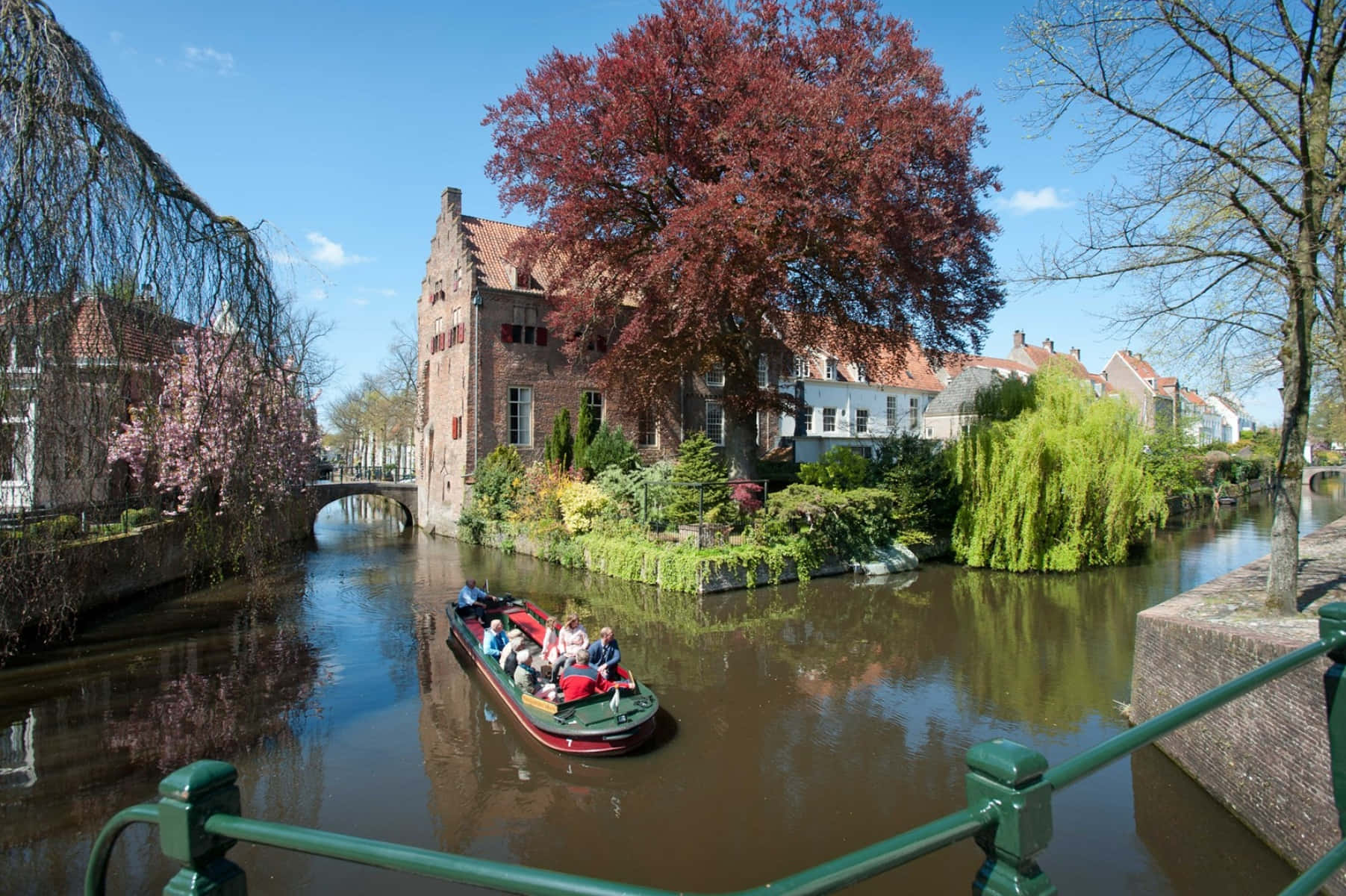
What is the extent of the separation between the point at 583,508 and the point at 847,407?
1846 centimetres

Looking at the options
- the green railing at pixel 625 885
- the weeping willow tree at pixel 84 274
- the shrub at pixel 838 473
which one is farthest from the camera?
the shrub at pixel 838 473

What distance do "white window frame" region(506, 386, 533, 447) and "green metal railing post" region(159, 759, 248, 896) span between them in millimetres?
26915

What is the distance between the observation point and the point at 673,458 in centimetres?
3025

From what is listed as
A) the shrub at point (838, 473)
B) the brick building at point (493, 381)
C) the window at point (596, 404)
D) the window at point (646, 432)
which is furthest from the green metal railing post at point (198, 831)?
the window at point (646, 432)

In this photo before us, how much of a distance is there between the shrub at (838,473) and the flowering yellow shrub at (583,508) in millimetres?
5719

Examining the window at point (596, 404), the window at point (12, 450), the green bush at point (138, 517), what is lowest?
the green bush at point (138, 517)

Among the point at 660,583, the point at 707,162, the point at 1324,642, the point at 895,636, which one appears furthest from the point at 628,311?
the point at 1324,642

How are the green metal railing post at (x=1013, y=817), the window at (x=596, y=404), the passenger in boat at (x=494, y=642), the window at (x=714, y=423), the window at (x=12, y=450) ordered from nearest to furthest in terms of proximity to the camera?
the green metal railing post at (x=1013, y=817), the window at (x=12, y=450), the passenger in boat at (x=494, y=642), the window at (x=596, y=404), the window at (x=714, y=423)

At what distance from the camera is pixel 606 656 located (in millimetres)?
10273

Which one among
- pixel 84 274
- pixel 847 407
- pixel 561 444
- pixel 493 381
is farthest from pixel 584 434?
pixel 84 274

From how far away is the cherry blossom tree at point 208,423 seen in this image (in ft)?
19.8

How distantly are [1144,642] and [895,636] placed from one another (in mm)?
5447

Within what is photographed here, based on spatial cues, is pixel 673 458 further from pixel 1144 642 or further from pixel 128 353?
pixel 128 353

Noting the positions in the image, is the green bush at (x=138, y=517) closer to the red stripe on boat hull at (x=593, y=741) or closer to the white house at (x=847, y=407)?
the red stripe on boat hull at (x=593, y=741)
